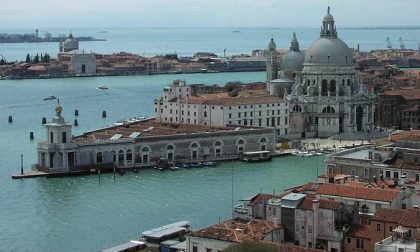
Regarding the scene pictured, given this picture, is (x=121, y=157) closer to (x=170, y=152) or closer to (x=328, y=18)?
(x=170, y=152)

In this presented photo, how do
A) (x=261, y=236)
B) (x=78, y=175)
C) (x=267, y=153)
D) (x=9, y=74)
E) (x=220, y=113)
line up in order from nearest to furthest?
(x=261, y=236) → (x=78, y=175) → (x=267, y=153) → (x=220, y=113) → (x=9, y=74)

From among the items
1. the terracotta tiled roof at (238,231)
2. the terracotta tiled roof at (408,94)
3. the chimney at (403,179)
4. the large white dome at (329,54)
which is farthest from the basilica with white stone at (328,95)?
the terracotta tiled roof at (238,231)

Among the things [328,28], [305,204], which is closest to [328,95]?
[328,28]

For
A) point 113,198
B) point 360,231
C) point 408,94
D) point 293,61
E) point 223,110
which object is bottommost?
point 113,198

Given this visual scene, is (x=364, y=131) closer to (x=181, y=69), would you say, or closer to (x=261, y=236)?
(x=261, y=236)

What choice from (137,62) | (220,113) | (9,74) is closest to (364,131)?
(220,113)

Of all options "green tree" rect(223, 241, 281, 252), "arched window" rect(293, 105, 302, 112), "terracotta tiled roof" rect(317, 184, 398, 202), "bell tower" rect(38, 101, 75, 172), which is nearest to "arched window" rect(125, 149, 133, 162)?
"bell tower" rect(38, 101, 75, 172)
